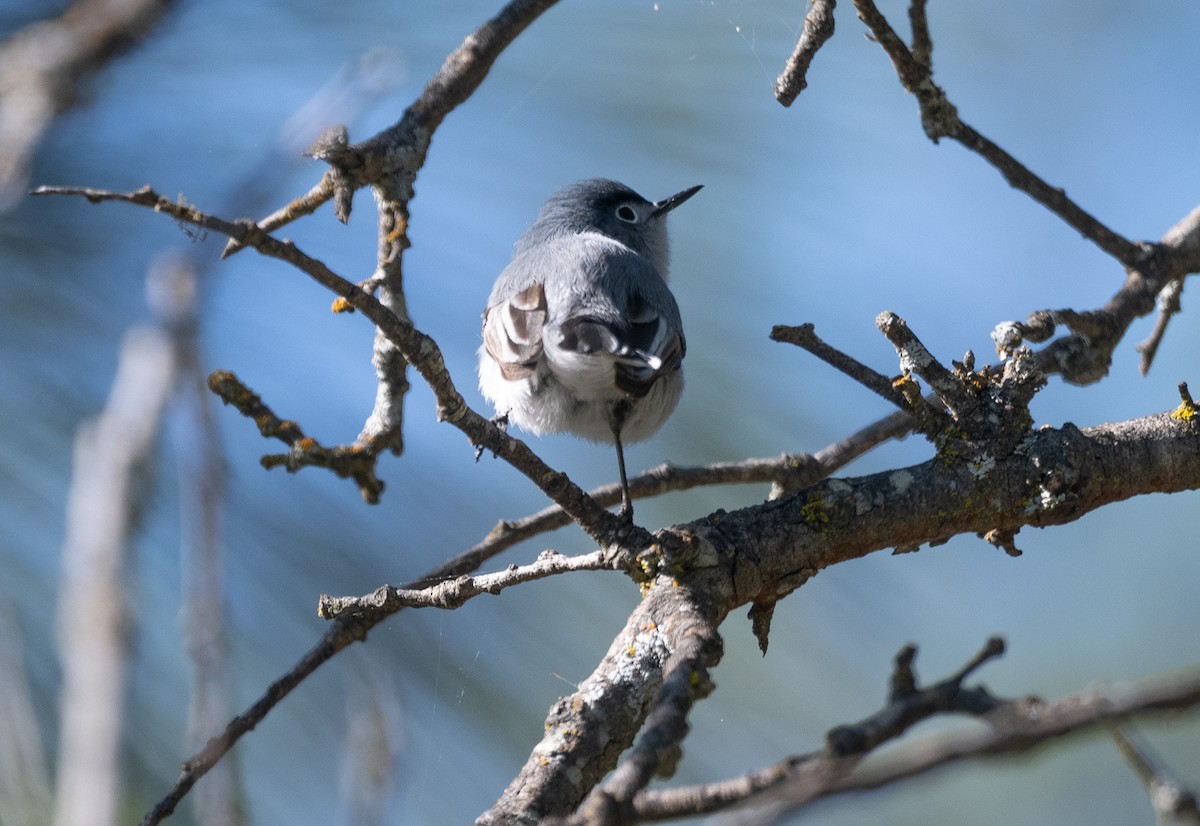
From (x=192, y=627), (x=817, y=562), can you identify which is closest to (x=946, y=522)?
(x=817, y=562)

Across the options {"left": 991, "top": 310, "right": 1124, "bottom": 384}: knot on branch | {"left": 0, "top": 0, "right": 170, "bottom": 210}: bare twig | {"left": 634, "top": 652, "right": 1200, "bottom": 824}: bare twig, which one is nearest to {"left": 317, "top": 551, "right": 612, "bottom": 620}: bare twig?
{"left": 0, "top": 0, "right": 170, "bottom": 210}: bare twig

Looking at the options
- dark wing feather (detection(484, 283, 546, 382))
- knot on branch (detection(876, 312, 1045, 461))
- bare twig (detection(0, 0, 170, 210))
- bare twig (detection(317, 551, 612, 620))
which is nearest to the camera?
bare twig (detection(0, 0, 170, 210))

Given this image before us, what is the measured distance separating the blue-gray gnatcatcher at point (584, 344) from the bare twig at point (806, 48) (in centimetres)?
62

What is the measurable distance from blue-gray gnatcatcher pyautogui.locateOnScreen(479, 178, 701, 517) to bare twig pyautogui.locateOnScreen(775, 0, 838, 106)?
2.04 ft

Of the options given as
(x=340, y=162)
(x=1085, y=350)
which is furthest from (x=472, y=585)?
(x=1085, y=350)

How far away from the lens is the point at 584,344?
8.01 feet

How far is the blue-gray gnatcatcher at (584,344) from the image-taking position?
245 cm

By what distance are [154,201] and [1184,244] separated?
7.23ft

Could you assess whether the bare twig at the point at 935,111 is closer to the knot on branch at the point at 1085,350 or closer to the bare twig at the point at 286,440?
the knot on branch at the point at 1085,350

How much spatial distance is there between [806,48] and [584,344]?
2.54 feet

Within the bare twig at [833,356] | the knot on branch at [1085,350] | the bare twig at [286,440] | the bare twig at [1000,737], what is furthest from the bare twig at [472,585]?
the knot on branch at [1085,350]

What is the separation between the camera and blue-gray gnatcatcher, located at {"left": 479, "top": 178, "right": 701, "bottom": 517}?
8.03 ft

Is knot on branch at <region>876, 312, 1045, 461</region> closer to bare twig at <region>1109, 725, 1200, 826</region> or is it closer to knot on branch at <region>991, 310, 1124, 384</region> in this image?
knot on branch at <region>991, 310, 1124, 384</region>

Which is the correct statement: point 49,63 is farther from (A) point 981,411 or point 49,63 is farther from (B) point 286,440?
(A) point 981,411
